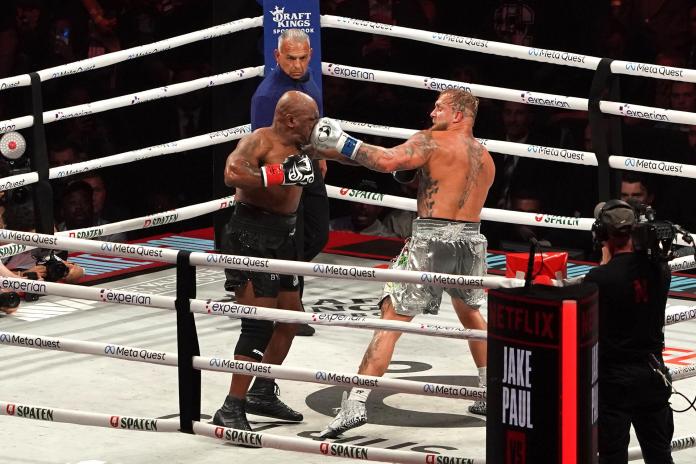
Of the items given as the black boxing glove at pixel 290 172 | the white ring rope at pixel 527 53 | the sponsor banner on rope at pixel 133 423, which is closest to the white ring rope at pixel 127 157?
the white ring rope at pixel 527 53

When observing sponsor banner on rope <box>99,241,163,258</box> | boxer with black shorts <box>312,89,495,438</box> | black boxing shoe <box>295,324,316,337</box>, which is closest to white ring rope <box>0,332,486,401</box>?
sponsor banner on rope <box>99,241,163,258</box>

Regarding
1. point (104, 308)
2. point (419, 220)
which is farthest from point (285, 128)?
point (104, 308)

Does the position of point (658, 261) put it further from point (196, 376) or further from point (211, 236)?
point (211, 236)

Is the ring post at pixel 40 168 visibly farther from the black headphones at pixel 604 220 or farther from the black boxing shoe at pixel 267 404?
the black headphones at pixel 604 220

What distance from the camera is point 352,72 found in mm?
9219

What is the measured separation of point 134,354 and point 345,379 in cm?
81

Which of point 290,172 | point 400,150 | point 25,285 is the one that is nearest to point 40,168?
point 290,172

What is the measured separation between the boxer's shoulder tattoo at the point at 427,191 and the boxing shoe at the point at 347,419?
0.89 m

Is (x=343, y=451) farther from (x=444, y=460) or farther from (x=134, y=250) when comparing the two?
(x=134, y=250)

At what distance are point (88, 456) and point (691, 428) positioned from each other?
2.53m

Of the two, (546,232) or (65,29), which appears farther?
(65,29)

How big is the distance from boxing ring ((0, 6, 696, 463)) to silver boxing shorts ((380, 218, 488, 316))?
17cm

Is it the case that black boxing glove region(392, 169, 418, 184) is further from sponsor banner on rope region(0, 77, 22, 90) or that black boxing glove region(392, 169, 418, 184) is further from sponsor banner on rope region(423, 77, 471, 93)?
sponsor banner on rope region(0, 77, 22, 90)

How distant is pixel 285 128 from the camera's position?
278 inches
